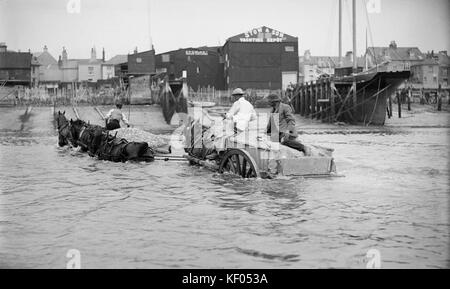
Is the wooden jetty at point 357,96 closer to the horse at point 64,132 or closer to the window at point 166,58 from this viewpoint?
the horse at point 64,132

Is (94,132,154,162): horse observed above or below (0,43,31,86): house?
below

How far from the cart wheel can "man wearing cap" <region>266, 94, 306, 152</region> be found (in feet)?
3.14

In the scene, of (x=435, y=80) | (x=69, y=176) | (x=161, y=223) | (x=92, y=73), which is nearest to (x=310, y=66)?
(x=435, y=80)

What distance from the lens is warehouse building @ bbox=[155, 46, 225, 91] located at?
5834 centimetres

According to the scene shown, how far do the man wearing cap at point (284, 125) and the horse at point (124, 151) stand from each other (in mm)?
5594

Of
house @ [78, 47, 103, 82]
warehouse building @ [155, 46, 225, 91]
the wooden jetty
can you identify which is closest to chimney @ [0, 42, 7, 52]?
house @ [78, 47, 103, 82]

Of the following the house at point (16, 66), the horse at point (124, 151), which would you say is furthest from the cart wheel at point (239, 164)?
the house at point (16, 66)

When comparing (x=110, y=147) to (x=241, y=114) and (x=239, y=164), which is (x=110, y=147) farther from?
(x=239, y=164)

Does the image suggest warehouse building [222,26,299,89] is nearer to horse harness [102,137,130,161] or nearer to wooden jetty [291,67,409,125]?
wooden jetty [291,67,409,125]

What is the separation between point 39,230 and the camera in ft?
25.2

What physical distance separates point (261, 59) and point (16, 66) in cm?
3391

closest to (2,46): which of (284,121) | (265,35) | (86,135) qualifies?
(265,35)

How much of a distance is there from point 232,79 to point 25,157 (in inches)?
1518
